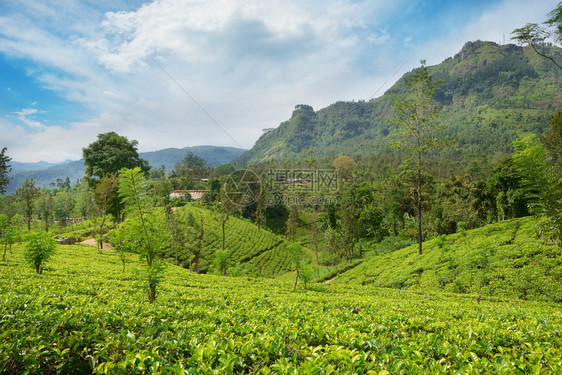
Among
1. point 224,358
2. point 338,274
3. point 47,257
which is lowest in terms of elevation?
point 338,274

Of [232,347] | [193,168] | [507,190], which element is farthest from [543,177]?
[193,168]

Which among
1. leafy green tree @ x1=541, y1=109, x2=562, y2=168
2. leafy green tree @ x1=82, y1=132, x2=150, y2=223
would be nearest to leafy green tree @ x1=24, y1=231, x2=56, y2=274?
leafy green tree @ x1=82, y1=132, x2=150, y2=223

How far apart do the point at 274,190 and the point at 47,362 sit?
64116 millimetres

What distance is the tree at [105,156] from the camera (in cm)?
3519

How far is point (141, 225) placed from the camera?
6531 mm

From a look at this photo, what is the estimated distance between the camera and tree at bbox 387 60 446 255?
1908 centimetres

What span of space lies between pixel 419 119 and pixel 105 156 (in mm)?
39820

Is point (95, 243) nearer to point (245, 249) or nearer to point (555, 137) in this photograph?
point (245, 249)

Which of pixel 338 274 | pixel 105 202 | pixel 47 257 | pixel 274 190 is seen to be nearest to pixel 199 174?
pixel 274 190

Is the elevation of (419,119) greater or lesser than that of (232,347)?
greater

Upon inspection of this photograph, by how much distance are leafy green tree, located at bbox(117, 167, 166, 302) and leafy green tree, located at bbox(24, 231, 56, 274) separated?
272 inches

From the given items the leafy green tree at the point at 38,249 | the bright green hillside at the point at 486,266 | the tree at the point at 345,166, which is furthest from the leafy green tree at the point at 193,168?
the bright green hillside at the point at 486,266

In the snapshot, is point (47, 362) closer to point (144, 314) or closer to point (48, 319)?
point (48, 319)

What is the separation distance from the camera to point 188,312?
5.11m
